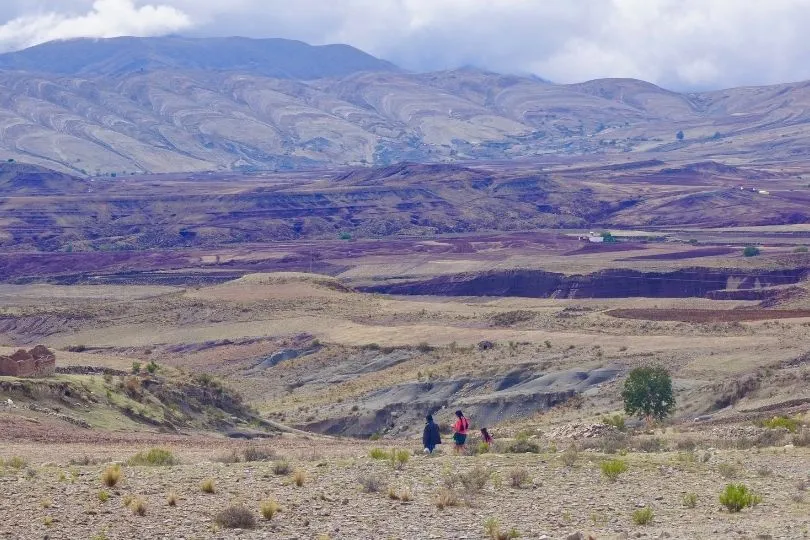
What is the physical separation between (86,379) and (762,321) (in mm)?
35501

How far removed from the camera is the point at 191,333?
73875mm

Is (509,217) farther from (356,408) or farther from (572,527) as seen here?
(572,527)

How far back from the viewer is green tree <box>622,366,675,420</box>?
36750 millimetres

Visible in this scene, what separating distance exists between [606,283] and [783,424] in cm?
6550

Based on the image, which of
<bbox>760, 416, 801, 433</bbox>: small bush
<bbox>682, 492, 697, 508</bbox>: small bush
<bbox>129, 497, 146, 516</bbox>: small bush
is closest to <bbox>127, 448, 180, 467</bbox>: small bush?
<bbox>129, 497, 146, 516</bbox>: small bush

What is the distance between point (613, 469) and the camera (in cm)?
1939

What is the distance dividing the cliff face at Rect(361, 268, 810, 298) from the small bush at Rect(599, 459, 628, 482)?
68.5 m

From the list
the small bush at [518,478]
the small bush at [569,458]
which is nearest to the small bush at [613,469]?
the small bush at [569,458]

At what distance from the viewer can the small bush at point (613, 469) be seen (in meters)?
19.3

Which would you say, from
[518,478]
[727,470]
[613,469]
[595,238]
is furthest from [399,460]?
[595,238]

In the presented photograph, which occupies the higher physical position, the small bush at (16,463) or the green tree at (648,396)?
the small bush at (16,463)

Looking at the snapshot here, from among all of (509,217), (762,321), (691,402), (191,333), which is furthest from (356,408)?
(509,217)

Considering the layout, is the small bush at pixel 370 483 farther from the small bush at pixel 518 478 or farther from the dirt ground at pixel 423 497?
the small bush at pixel 518 478

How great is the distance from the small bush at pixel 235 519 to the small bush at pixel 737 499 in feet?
19.3
